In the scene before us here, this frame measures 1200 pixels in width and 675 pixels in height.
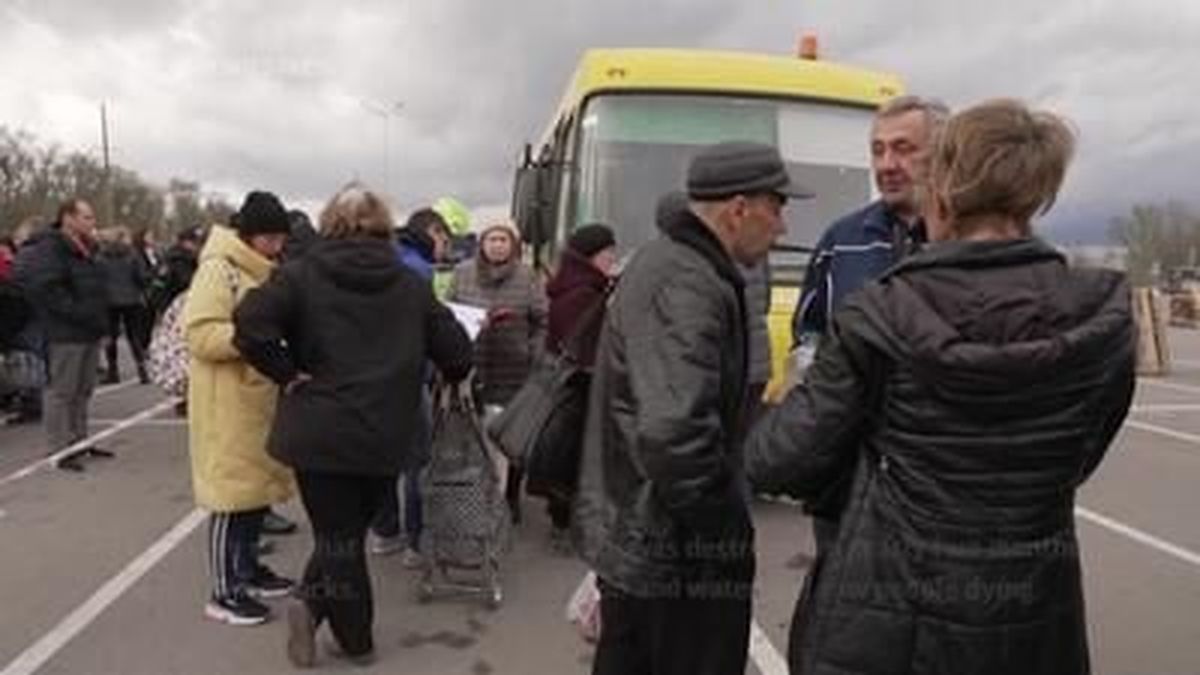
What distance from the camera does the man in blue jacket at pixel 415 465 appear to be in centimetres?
660

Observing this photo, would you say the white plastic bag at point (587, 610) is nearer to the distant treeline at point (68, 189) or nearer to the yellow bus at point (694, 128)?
the yellow bus at point (694, 128)

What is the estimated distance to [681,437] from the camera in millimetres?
2930

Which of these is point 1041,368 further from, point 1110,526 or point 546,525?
point 1110,526

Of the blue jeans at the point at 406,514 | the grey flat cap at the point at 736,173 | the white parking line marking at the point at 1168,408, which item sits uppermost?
the grey flat cap at the point at 736,173

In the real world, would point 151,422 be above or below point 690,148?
below

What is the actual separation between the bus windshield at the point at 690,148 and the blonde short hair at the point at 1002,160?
20.3 feet

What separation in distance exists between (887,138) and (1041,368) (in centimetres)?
145

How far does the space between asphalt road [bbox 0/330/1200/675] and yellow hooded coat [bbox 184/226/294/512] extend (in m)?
0.62

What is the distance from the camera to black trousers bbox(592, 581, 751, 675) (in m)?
3.31

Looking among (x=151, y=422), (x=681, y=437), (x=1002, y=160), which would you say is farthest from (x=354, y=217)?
(x=151, y=422)

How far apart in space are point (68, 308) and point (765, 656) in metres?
6.46

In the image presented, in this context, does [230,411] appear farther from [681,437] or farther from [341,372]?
[681,437]

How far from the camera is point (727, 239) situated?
3.25 metres

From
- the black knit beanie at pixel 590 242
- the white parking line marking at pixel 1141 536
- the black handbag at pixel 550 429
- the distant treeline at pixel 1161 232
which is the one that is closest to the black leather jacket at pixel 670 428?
the black handbag at pixel 550 429
